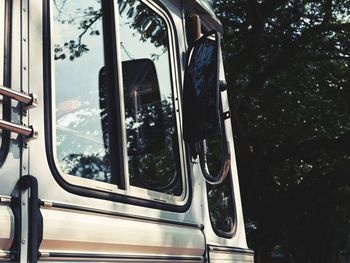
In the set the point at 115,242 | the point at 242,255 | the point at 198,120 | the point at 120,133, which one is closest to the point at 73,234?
the point at 115,242

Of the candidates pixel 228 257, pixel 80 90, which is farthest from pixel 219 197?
pixel 80 90

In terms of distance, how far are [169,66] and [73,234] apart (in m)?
1.18

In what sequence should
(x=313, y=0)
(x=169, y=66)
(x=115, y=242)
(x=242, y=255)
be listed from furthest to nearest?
(x=313, y=0)
(x=242, y=255)
(x=169, y=66)
(x=115, y=242)

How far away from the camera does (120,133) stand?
83.6 inches

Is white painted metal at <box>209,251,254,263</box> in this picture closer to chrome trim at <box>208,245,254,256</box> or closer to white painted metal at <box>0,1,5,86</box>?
chrome trim at <box>208,245,254,256</box>

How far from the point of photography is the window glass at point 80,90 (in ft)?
6.24

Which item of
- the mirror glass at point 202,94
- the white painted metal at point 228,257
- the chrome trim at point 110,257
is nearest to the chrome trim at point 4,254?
the chrome trim at point 110,257

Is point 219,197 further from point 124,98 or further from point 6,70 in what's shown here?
point 6,70

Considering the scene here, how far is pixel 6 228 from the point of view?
1478 millimetres

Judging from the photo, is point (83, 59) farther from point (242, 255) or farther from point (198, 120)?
point (242, 255)

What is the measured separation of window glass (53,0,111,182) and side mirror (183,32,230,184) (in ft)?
1.39

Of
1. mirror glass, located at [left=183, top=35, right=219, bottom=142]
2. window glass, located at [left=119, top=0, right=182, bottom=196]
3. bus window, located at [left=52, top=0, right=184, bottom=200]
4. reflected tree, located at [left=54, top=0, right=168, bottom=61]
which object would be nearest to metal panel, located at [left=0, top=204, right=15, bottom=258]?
bus window, located at [left=52, top=0, right=184, bottom=200]

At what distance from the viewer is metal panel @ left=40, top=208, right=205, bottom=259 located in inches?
63.7

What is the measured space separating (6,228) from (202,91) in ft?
3.69
